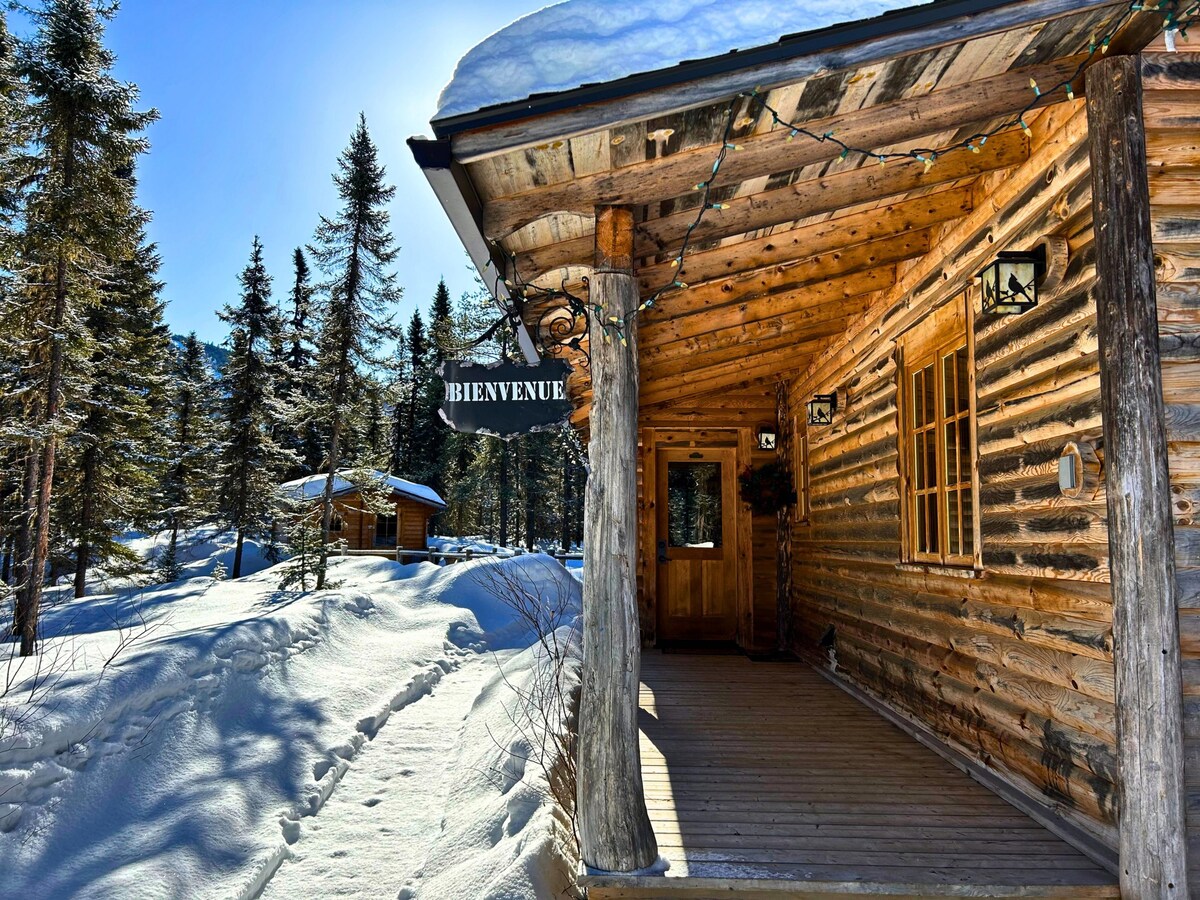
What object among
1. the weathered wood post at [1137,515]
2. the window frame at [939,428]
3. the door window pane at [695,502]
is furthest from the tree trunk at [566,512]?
the weathered wood post at [1137,515]

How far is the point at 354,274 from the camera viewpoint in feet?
53.3

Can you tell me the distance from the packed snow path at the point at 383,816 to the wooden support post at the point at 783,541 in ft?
11.4

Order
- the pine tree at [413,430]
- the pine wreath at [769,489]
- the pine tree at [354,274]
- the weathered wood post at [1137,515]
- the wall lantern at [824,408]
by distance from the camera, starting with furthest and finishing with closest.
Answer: the pine tree at [413,430], the pine tree at [354,274], the pine wreath at [769,489], the wall lantern at [824,408], the weathered wood post at [1137,515]

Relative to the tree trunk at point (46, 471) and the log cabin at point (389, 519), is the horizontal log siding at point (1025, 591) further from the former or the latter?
the log cabin at point (389, 519)

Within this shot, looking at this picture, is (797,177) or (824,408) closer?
(797,177)

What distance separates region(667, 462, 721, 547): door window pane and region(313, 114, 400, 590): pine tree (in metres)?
9.24

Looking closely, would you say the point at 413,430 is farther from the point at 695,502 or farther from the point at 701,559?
the point at 701,559

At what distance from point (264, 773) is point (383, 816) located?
3.41 feet

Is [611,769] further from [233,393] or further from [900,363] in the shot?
[233,393]

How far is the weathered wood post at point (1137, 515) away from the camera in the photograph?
97.5 inches

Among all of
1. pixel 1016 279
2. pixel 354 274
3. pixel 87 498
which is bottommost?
pixel 87 498

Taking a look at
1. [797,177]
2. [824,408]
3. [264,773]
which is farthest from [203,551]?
[797,177]

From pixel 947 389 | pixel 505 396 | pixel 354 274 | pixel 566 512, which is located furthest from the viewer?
pixel 566 512

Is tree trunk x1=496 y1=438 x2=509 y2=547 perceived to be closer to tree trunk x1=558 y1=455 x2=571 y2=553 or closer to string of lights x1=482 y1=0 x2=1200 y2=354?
tree trunk x1=558 y1=455 x2=571 y2=553
